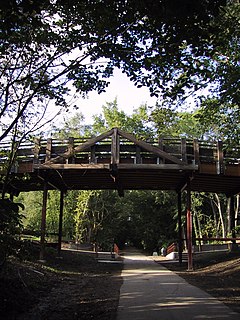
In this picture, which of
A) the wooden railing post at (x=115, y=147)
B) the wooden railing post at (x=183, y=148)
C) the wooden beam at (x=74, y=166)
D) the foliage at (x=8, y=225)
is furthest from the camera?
the wooden railing post at (x=183, y=148)

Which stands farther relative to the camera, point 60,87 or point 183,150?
point 183,150

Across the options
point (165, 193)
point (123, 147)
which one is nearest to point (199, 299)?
point (123, 147)

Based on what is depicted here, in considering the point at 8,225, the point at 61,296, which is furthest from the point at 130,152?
the point at 8,225

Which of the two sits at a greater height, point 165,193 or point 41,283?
point 165,193

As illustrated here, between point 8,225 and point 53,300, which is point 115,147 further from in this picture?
point 8,225

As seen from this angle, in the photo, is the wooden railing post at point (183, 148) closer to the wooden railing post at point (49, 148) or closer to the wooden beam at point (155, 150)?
the wooden beam at point (155, 150)

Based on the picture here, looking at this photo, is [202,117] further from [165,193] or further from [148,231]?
[148,231]

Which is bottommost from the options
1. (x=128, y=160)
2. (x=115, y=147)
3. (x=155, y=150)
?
(x=128, y=160)

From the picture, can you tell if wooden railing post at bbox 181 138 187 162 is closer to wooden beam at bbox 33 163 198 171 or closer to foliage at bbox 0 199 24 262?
wooden beam at bbox 33 163 198 171

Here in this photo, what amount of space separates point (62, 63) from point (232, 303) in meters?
6.06

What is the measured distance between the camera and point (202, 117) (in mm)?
9875

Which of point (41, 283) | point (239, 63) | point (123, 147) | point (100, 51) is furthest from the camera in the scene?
point (123, 147)

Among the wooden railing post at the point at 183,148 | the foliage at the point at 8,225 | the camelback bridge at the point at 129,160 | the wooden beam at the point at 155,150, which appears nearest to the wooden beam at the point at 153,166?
the camelback bridge at the point at 129,160

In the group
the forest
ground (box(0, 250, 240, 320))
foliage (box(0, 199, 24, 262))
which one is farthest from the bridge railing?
the forest
